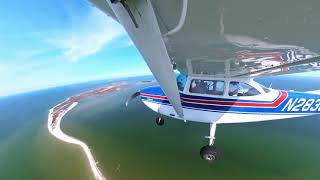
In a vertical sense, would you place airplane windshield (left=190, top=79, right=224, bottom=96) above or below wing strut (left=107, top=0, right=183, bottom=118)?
below

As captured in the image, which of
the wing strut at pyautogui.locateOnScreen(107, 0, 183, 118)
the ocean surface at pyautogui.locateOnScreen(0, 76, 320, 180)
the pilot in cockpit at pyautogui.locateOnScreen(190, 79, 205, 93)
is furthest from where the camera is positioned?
the pilot in cockpit at pyautogui.locateOnScreen(190, 79, 205, 93)

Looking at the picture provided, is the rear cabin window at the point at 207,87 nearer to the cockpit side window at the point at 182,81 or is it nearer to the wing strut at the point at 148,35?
the cockpit side window at the point at 182,81

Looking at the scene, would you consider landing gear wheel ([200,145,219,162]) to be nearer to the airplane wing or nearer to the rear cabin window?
the rear cabin window

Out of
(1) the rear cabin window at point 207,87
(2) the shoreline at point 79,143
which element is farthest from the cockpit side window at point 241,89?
(2) the shoreline at point 79,143

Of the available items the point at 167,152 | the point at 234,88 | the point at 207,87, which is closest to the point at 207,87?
the point at 207,87

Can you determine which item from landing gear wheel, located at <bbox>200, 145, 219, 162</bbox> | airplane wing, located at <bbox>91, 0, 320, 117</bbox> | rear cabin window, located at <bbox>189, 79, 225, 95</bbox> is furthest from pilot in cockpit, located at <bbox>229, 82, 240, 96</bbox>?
airplane wing, located at <bbox>91, 0, 320, 117</bbox>

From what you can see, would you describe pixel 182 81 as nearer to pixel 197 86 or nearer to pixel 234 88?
pixel 197 86

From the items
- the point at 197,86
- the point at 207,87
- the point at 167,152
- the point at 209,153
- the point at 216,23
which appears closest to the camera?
the point at 216,23
